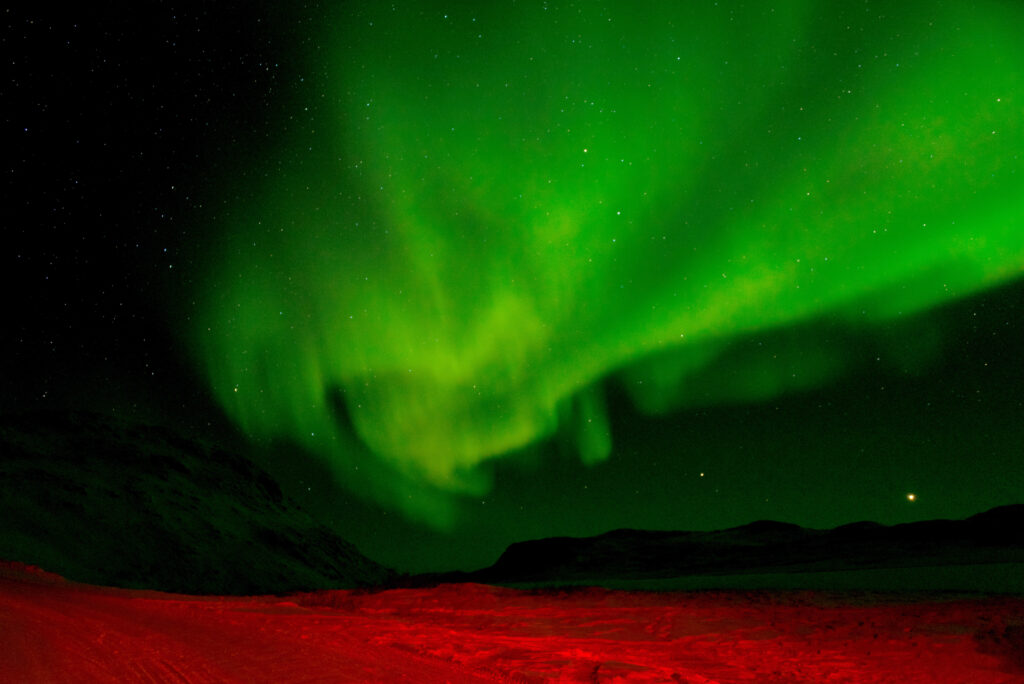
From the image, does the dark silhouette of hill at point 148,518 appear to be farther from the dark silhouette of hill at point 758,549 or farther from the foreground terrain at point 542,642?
the foreground terrain at point 542,642

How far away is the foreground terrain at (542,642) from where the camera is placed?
275 inches

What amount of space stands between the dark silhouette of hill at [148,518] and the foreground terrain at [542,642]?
92.5ft

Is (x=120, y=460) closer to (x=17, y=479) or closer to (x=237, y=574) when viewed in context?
(x=17, y=479)

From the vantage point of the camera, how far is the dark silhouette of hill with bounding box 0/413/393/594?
137 ft

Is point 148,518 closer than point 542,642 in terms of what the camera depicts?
No

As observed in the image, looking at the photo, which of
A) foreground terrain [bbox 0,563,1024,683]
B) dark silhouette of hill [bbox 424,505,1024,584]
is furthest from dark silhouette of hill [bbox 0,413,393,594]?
foreground terrain [bbox 0,563,1024,683]

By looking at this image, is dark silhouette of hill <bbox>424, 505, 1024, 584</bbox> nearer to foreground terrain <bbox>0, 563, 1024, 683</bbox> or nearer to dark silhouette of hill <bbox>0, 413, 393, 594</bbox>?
dark silhouette of hill <bbox>0, 413, 393, 594</bbox>

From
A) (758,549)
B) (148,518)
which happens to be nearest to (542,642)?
(148,518)

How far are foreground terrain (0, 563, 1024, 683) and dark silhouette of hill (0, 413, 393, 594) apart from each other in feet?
92.5

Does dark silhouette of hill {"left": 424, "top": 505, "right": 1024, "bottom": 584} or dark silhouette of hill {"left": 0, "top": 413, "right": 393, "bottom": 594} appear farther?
dark silhouette of hill {"left": 424, "top": 505, "right": 1024, "bottom": 584}

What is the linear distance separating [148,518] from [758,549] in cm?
6080

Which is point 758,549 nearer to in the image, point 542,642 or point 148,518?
point 148,518

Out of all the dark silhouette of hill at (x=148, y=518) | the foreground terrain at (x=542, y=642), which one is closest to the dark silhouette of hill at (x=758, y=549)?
the dark silhouette of hill at (x=148, y=518)

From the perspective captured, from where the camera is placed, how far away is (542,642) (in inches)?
426
